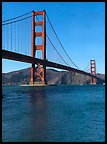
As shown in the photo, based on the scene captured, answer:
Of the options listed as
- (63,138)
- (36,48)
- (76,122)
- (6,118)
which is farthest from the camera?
(36,48)

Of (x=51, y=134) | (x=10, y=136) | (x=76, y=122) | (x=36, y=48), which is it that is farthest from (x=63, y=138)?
(x=36, y=48)

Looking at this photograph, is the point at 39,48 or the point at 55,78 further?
the point at 55,78

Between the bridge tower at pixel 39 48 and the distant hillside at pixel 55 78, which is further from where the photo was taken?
the distant hillside at pixel 55 78

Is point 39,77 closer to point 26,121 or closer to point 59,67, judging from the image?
point 59,67

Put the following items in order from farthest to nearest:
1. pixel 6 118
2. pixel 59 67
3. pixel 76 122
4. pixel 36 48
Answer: pixel 36 48 < pixel 59 67 < pixel 6 118 < pixel 76 122

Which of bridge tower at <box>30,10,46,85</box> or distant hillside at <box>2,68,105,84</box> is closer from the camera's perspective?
bridge tower at <box>30,10,46,85</box>

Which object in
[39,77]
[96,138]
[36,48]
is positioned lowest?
[96,138]

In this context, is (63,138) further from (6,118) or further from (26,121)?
(6,118)

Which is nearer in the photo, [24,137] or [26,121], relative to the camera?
[24,137]

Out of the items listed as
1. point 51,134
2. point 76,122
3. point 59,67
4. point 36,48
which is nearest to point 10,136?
point 51,134

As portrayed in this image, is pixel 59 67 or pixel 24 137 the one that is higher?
pixel 59 67
